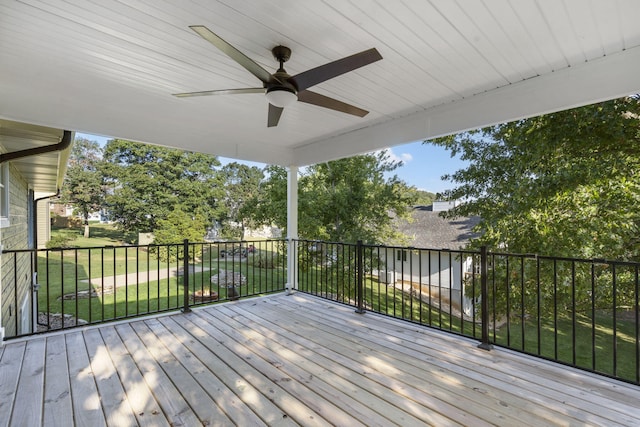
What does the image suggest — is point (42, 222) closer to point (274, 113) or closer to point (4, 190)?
point (4, 190)

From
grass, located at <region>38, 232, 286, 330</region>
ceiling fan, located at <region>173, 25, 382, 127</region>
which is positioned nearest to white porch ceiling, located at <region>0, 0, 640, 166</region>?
ceiling fan, located at <region>173, 25, 382, 127</region>

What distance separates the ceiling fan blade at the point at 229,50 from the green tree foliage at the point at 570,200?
13.8ft

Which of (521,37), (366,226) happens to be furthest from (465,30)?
(366,226)

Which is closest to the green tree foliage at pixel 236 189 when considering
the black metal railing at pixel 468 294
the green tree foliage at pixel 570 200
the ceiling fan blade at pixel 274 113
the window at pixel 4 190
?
the black metal railing at pixel 468 294

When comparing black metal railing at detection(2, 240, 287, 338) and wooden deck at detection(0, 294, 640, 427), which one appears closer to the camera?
wooden deck at detection(0, 294, 640, 427)

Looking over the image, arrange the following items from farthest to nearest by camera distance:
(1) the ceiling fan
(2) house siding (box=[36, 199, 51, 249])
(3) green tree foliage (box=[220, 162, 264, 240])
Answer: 1. (3) green tree foliage (box=[220, 162, 264, 240])
2. (2) house siding (box=[36, 199, 51, 249])
3. (1) the ceiling fan

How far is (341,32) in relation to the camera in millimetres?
1991

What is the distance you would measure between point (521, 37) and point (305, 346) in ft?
9.72

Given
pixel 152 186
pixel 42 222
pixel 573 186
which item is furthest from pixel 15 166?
pixel 152 186

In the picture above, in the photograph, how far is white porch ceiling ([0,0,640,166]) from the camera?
180cm

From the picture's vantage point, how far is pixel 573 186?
4.64 m

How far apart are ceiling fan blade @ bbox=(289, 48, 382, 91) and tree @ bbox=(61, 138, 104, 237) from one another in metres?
19.2

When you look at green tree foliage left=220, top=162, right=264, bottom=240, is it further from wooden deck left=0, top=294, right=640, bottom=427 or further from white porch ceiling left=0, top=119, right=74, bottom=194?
wooden deck left=0, top=294, right=640, bottom=427

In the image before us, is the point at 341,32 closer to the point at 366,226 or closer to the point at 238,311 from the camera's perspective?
the point at 238,311
